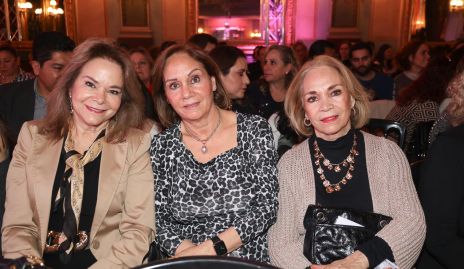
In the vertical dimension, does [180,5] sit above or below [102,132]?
above

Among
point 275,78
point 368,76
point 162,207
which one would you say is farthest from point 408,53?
point 162,207

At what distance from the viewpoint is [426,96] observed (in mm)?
3672

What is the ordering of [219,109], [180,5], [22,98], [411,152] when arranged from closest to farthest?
[219,109] < [22,98] < [411,152] < [180,5]

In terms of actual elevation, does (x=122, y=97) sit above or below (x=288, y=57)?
below

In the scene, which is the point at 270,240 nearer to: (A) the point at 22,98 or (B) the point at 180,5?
(A) the point at 22,98

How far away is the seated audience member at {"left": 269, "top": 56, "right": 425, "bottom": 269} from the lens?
73.3 inches

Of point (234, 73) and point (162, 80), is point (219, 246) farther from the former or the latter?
point (234, 73)

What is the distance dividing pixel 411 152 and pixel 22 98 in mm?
3062

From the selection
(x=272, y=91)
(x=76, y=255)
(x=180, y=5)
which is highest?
(x=180, y=5)

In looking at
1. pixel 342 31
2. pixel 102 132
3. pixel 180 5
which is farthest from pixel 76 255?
pixel 342 31

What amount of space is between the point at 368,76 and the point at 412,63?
0.63m

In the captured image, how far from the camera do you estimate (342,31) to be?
11.0 metres

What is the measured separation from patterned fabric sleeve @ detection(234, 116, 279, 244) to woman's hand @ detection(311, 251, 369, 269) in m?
0.33

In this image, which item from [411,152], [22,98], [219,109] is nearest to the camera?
[219,109]
